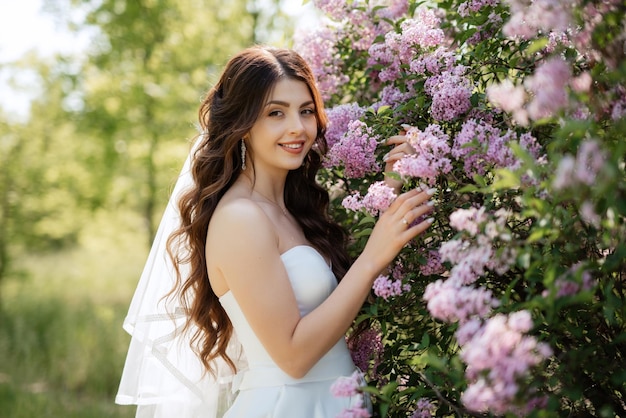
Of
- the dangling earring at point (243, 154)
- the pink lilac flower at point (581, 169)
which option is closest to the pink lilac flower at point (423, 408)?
the pink lilac flower at point (581, 169)

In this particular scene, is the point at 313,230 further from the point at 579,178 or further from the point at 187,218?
the point at 579,178

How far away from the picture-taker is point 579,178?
1.39 metres

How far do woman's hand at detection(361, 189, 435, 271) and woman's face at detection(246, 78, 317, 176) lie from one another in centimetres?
64

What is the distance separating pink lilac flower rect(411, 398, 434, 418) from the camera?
223 cm

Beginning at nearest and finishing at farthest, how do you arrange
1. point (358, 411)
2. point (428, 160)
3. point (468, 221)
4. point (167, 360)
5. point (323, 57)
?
point (468, 221)
point (358, 411)
point (428, 160)
point (167, 360)
point (323, 57)

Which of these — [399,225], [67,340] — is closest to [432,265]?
[399,225]

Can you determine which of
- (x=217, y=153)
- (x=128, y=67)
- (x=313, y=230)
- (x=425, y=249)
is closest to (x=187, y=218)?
(x=217, y=153)

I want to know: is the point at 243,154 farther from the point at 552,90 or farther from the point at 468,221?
the point at 552,90

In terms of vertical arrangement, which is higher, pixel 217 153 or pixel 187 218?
pixel 217 153

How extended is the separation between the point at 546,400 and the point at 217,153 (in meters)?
1.78

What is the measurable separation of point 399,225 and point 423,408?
621mm

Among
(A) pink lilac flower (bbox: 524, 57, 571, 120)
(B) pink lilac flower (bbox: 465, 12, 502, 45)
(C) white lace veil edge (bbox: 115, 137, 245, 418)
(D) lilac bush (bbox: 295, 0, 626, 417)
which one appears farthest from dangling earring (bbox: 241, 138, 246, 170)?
(A) pink lilac flower (bbox: 524, 57, 571, 120)

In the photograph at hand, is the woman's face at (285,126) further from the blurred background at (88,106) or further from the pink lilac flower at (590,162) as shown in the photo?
the blurred background at (88,106)

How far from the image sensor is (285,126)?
2795 mm
